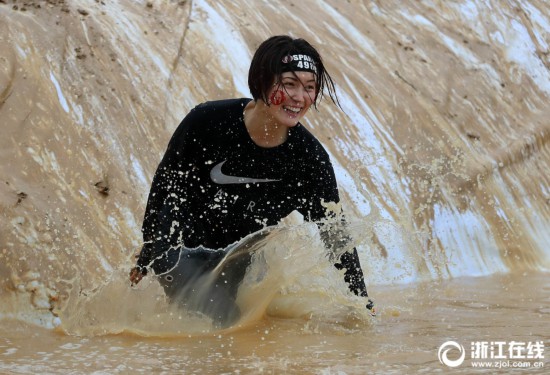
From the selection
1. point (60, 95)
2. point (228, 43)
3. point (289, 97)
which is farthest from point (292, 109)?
point (228, 43)

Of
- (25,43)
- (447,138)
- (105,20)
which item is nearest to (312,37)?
(447,138)

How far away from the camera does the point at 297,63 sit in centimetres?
348

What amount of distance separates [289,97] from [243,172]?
1.14 ft

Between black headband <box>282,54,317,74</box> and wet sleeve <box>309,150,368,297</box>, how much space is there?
366 mm

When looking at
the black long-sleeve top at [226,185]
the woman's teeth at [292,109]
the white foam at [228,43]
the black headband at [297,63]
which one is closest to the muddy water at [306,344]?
the black long-sleeve top at [226,185]

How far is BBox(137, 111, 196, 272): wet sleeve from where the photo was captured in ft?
11.5

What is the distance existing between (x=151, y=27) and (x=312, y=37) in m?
1.19

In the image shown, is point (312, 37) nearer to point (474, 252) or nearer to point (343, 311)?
point (474, 252)

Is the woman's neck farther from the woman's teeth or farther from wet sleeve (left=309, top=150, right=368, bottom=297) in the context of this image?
wet sleeve (left=309, top=150, right=368, bottom=297)

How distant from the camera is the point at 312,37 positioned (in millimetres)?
6172

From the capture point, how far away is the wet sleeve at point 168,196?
3518 mm

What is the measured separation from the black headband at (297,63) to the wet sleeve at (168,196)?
0.41 meters

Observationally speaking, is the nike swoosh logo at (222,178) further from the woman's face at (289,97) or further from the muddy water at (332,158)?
the muddy water at (332,158)

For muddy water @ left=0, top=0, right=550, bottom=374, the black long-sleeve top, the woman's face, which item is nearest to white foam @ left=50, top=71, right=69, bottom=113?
muddy water @ left=0, top=0, right=550, bottom=374
